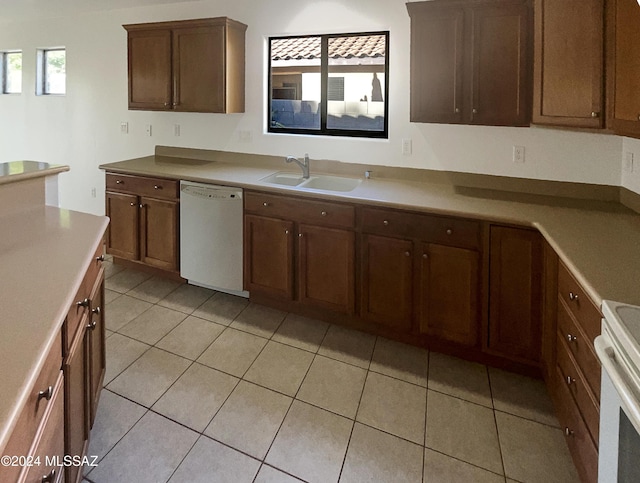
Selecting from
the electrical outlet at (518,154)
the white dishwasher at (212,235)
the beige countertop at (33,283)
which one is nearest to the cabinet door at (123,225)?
the white dishwasher at (212,235)

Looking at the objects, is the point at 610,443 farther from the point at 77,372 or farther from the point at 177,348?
the point at 177,348

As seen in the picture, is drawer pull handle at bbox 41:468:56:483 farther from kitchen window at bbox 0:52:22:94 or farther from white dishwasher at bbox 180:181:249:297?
kitchen window at bbox 0:52:22:94

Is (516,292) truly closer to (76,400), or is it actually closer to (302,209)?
(302,209)

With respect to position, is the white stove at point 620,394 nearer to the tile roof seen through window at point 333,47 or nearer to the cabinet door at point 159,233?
the tile roof seen through window at point 333,47

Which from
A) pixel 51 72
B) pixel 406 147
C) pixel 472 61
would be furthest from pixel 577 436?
A: pixel 51 72

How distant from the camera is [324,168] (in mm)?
3330

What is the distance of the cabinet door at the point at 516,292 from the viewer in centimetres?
213

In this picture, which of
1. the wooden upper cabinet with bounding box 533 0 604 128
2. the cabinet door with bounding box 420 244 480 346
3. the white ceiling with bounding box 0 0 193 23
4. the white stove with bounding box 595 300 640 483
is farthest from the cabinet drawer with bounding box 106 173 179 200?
the white stove with bounding box 595 300 640 483

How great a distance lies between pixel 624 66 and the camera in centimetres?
174

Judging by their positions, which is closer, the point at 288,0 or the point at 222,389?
the point at 222,389

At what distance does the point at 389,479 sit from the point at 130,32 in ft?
12.8

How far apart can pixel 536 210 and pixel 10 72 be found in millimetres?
5988

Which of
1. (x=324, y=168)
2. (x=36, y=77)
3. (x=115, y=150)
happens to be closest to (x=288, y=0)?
(x=324, y=168)

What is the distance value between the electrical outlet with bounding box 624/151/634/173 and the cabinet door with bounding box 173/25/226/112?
2782mm
